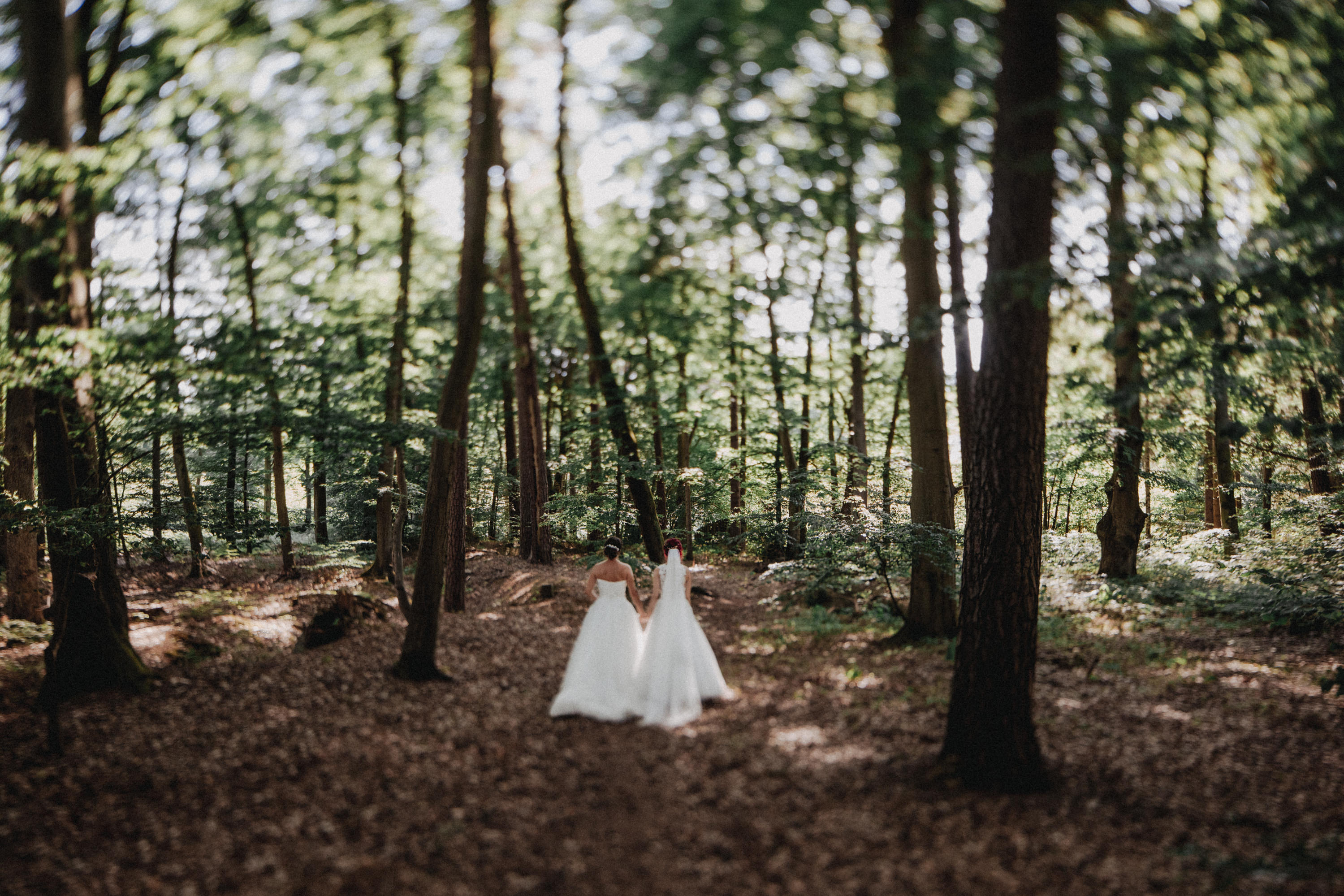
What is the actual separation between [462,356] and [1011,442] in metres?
6.55

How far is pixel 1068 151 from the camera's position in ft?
18.4

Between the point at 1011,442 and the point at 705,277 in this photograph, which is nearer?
the point at 1011,442

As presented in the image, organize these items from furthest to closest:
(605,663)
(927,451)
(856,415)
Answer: (856,415), (927,451), (605,663)

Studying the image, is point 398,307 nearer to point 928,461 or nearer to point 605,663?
point 605,663

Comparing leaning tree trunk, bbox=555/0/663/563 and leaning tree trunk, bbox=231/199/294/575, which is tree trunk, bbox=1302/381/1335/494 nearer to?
leaning tree trunk, bbox=555/0/663/563

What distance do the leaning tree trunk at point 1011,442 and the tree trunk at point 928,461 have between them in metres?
3.94

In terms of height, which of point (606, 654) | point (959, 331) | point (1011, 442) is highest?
point (959, 331)

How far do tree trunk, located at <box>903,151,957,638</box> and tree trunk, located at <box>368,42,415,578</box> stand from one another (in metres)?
7.42

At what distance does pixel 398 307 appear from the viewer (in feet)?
42.8

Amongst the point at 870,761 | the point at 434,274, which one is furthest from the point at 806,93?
the point at 434,274

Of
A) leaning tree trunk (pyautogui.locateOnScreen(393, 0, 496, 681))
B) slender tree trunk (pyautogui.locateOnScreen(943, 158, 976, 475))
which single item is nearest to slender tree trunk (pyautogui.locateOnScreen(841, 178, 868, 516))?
slender tree trunk (pyautogui.locateOnScreen(943, 158, 976, 475))

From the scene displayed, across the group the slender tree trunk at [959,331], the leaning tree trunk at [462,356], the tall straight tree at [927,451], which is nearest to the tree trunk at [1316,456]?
the slender tree trunk at [959,331]

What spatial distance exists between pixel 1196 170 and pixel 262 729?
10841mm

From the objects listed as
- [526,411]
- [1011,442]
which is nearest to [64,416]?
[1011,442]
